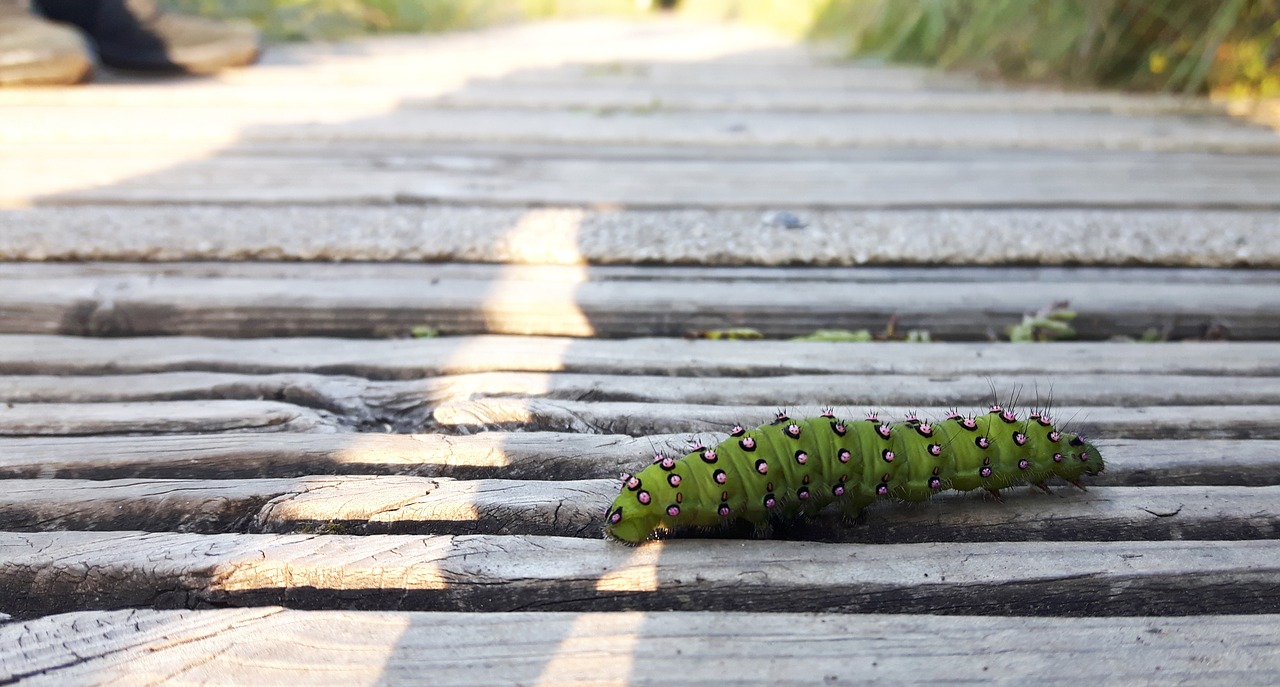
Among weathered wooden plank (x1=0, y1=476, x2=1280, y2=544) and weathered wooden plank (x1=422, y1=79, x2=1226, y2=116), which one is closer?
weathered wooden plank (x1=0, y1=476, x2=1280, y2=544)

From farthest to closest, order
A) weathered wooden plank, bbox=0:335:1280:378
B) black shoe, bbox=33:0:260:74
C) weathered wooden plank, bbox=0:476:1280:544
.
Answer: black shoe, bbox=33:0:260:74 < weathered wooden plank, bbox=0:335:1280:378 < weathered wooden plank, bbox=0:476:1280:544

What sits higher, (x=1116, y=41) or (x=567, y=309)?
(x=1116, y=41)

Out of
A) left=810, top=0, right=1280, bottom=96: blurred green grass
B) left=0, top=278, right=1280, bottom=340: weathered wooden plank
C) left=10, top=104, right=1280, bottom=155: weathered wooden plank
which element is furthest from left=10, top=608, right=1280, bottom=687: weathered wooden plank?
left=810, top=0, right=1280, bottom=96: blurred green grass

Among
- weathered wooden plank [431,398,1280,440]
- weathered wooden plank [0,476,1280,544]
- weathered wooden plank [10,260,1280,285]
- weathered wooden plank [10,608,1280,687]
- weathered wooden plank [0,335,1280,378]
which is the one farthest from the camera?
weathered wooden plank [10,260,1280,285]

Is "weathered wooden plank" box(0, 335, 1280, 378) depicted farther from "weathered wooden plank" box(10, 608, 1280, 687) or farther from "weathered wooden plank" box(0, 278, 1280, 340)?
"weathered wooden plank" box(10, 608, 1280, 687)

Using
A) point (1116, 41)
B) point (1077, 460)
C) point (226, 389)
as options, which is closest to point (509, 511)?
point (226, 389)

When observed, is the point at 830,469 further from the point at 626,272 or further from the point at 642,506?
the point at 626,272
